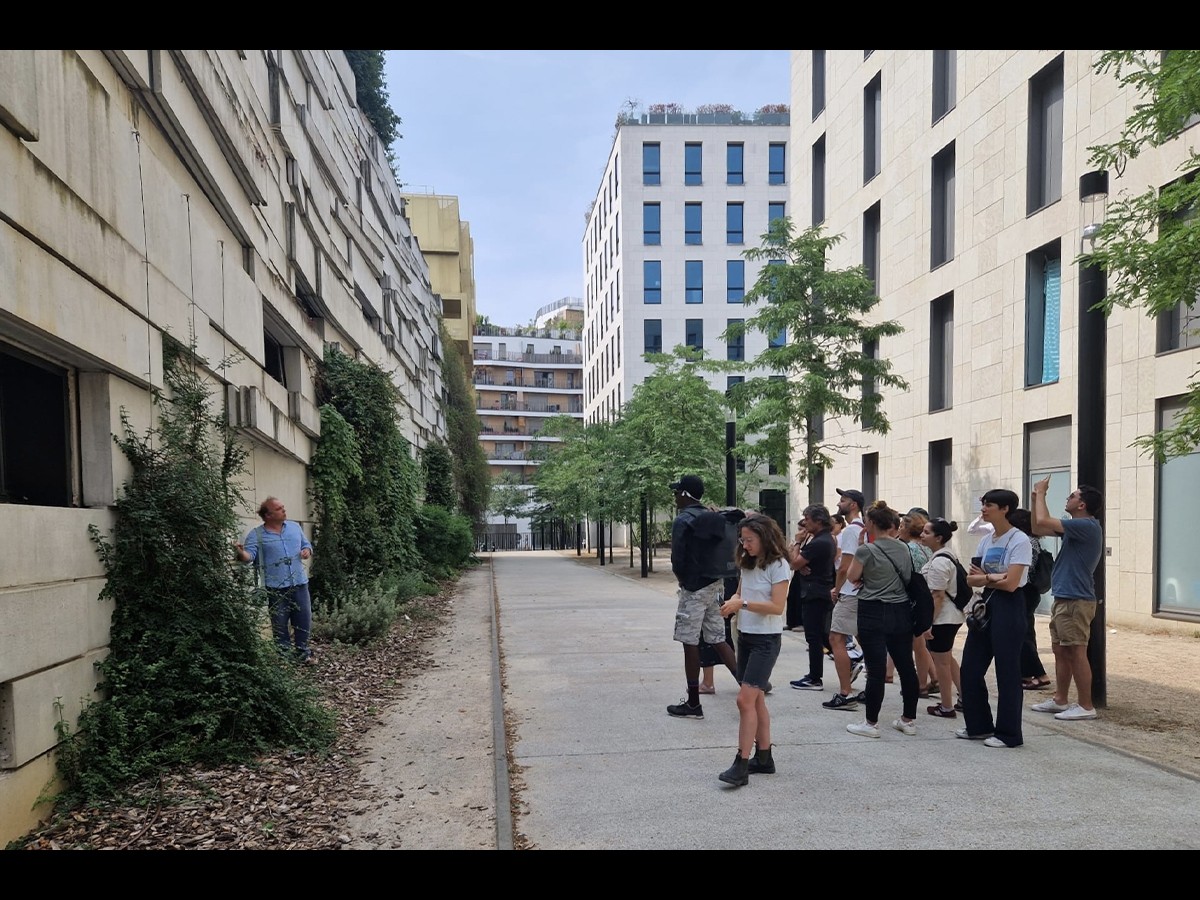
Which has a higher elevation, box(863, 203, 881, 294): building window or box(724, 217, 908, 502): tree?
box(863, 203, 881, 294): building window

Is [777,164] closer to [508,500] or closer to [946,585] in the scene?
[508,500]

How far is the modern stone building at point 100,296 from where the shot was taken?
4.25 m

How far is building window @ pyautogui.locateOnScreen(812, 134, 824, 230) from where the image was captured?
2425 cm

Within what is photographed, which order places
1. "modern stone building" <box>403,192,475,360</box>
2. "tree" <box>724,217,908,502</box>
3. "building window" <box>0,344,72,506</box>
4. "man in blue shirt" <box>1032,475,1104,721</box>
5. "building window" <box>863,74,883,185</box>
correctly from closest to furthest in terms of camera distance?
Result: "building window" <box>0,344,72,506</box>
"man in blue shirt" <box>1032,475,1104,721</box>
"tree" <box>724,217,908,502</box>
"building window" <box>863,74,883,185</box>
"modern stone building" <box>403,192,475,360</box>

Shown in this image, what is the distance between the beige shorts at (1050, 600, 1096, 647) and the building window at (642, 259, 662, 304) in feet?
145

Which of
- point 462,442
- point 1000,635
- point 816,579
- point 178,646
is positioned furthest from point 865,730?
point 462,442

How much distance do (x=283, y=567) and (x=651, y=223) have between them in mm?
44044

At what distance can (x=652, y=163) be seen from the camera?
49.1 metres

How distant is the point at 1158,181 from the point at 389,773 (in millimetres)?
13718

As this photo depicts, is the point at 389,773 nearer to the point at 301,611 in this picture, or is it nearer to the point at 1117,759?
the point at 301,611

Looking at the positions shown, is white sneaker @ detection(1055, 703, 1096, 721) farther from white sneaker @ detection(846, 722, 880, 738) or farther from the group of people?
white sneaker @ detection(846, 722, 880, 738)

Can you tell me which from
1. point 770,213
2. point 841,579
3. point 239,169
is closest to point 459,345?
point 770,213

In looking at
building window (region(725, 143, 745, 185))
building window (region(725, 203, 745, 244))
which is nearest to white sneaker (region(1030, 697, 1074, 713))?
building window (region(725, 203, 745, 244))
